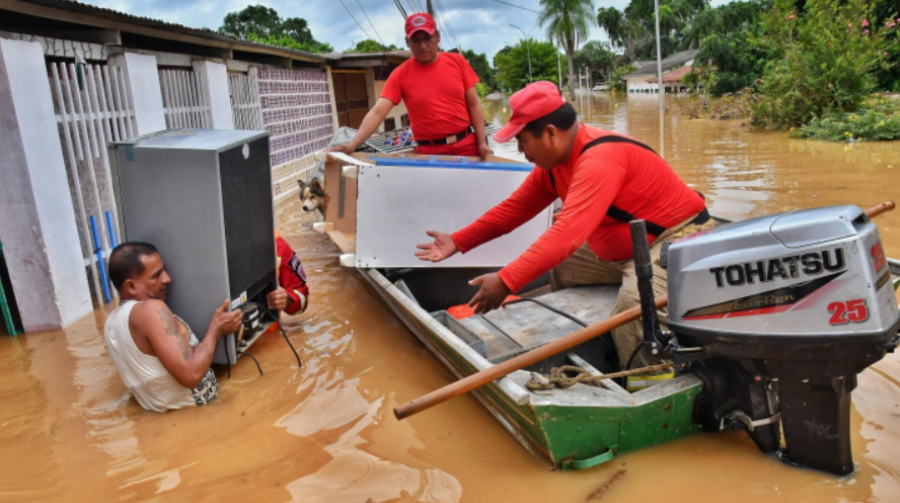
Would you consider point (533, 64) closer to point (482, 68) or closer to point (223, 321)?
point (482, 68)

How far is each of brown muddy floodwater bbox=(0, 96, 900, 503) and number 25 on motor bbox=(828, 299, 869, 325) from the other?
2.59ft

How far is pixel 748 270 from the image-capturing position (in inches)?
88.9

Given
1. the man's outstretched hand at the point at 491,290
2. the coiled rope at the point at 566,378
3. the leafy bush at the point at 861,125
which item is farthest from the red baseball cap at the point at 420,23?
the leafy bush at the point at 861,125

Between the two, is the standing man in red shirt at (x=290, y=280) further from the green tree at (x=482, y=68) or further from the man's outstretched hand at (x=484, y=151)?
the green tree at (x=482, y=68)

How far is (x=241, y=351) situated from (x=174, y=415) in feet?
2.05

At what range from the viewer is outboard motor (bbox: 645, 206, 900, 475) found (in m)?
2.09

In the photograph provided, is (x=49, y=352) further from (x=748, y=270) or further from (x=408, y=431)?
(x=748, y=270)

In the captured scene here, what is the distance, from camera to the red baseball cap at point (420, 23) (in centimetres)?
506

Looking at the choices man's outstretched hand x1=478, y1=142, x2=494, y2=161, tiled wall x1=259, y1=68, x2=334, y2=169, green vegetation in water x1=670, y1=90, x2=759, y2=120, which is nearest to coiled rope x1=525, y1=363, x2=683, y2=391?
man's outstretched hand x1=478, y1=142, x2=494, y2=161

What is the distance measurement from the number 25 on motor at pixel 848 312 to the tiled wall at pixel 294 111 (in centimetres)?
961

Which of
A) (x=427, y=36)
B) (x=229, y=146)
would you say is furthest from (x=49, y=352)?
(x=427, y=36)

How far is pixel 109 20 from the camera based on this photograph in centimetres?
596

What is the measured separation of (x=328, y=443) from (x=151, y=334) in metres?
1.03

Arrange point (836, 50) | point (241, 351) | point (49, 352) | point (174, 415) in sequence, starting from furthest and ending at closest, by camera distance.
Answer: point (836, 50), point (49, 352), point (241, 351), point (174, 415)
